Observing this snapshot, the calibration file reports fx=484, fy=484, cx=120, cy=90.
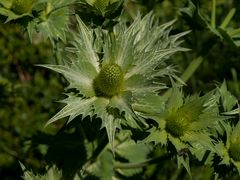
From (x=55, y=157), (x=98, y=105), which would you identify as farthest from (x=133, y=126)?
(x=55, y=157)

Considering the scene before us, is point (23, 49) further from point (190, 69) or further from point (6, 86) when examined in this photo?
point (190, 69)

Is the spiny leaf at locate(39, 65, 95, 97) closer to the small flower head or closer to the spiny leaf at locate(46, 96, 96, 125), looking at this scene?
the spiny leaf at locate(46, 96, 96, 125)

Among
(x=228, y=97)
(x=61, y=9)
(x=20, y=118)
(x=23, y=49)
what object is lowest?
(x=20, y=118)

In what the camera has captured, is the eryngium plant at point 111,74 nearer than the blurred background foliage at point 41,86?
Yes

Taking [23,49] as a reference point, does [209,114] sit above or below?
above

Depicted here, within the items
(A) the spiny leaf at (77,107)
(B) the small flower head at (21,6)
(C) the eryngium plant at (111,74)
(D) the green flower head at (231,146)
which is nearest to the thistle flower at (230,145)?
(D) the green flower head at (231,146)

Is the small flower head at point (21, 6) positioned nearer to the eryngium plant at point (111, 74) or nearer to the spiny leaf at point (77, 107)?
the eryngium plant at point (111, 74)

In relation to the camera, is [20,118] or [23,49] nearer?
[20,118]
